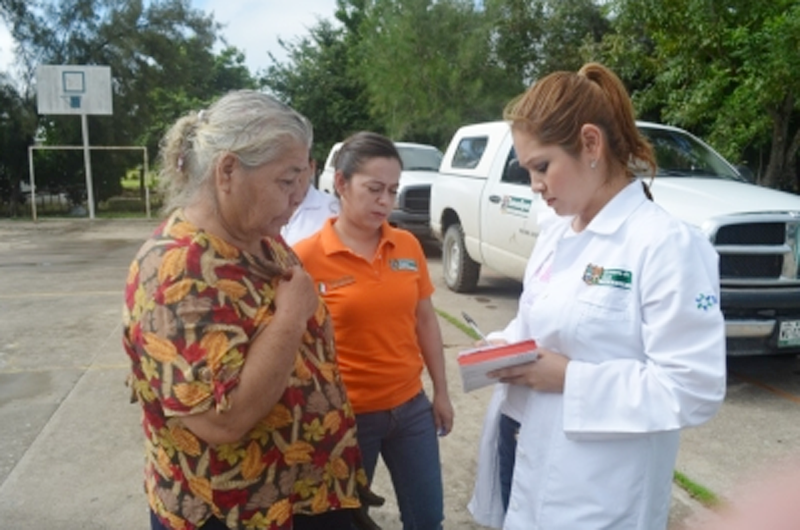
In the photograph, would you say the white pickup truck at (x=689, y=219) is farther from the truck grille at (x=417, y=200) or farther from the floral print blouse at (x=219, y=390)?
the floral print blouse at (x=219, y=390)

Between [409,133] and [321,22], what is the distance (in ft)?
34.5

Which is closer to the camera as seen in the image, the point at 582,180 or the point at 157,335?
the point at 157,335

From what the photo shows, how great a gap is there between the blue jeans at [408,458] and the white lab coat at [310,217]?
1678 millimetres

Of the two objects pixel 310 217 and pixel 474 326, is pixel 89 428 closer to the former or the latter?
pixel 310 217

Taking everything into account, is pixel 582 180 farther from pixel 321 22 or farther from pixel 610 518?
pixel 321 22

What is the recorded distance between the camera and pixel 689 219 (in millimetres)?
4848

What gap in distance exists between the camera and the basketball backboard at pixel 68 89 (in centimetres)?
1972

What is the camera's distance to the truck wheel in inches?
330

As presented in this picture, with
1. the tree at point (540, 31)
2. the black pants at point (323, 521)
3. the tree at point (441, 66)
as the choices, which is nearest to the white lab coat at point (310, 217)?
the black pants at point (323, 521)

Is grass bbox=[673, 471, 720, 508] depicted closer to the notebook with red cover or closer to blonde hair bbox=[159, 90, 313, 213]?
the notebook with red cover

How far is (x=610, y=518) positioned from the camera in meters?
1.65

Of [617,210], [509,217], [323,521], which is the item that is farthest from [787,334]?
[323,521]

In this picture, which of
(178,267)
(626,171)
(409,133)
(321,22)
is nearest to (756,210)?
(626,171)

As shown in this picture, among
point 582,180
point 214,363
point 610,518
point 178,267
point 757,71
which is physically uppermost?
point 757,71
